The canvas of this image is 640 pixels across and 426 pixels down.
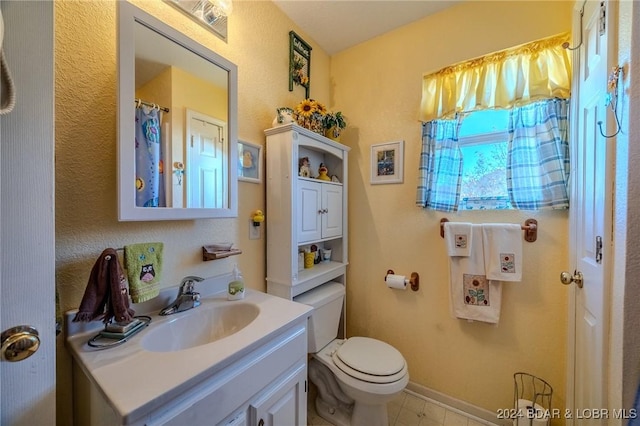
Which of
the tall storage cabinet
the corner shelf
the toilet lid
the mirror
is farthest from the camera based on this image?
the tall storage cabinet

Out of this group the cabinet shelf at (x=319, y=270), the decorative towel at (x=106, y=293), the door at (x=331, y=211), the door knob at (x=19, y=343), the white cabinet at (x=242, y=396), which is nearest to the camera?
the door knob at (x=19, y=343)

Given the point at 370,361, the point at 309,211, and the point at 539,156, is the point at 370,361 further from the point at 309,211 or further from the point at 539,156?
the point at 539,156

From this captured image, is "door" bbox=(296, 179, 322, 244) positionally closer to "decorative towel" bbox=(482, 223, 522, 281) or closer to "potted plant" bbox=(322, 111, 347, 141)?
"potted plant" bbox=(322, 111, 347, 141)

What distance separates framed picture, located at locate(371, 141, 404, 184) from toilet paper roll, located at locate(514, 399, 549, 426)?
1408mm

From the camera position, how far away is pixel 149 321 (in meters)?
0.90

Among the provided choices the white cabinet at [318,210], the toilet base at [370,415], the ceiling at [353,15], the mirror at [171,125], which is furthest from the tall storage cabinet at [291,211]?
the ceiling at [353,15]

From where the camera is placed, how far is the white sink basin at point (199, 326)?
88 cm

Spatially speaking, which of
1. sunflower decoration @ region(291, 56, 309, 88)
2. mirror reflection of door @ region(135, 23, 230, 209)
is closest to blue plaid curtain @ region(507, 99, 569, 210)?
sunflower decoration @ region(291, 56, 309, 88)

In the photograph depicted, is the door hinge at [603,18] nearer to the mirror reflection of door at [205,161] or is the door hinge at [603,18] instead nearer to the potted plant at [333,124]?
the potted plant at [333,124]

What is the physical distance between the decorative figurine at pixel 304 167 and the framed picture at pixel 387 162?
1.67 ft

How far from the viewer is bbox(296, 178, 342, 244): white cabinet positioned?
146 centimetres

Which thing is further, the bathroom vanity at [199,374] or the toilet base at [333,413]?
the toilet base at [333,413]

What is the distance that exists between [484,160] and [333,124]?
997mm

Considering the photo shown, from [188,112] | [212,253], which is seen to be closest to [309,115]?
[188,112]
